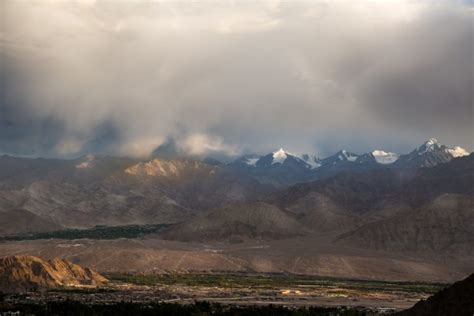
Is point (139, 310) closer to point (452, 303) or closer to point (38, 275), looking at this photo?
point (452, 303)

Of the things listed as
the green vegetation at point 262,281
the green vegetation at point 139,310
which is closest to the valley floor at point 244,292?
the green vegetation at point 262,281

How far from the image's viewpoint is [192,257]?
197250 millimetres

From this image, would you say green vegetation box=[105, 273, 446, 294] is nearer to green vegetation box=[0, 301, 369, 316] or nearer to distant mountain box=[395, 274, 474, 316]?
green vegetation box=[0, 301, 369, 316]

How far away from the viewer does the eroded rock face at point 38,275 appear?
4560 inches

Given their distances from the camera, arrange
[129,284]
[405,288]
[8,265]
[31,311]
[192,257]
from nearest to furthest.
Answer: [31,311] < [8,265] < [129,284] < [405,288] < [192,257]

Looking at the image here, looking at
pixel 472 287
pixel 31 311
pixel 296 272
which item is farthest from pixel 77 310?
pixel 296 272

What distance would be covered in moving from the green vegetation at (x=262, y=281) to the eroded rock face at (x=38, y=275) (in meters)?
10.7

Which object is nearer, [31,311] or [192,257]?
[31,311]

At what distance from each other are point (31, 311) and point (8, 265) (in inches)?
2010

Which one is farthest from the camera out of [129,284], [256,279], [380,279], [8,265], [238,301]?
[380,279]

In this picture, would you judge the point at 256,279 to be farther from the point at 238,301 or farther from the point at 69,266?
the point at 238,301

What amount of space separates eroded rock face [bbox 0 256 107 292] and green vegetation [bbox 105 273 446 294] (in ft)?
35.0

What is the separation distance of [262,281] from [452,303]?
10242 centimetres

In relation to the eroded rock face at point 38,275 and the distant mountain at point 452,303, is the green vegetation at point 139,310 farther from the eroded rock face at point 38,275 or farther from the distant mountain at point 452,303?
the eroded rock face at point 38,275
